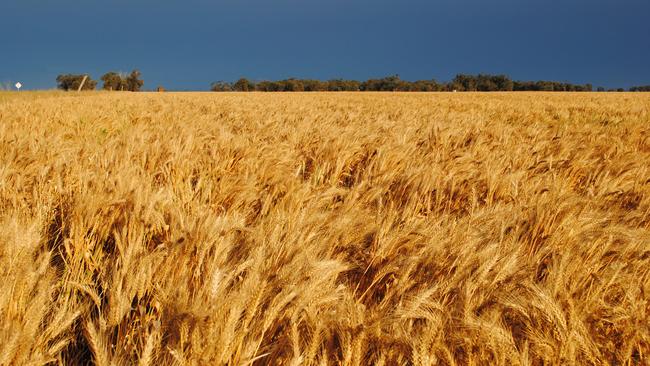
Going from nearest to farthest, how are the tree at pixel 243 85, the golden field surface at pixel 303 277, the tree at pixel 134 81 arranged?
the golden field surface at pixel 303 277, the tree at pixel 134 81, the tree at pixel 243 85

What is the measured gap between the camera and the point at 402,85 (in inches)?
3164

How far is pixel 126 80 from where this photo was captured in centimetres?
6950

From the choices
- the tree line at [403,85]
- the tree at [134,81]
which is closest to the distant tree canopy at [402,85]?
the tree line at [403,85]

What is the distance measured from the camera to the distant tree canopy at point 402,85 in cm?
8038

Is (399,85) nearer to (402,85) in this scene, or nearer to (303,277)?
(402,85)

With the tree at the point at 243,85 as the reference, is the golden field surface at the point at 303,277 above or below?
below

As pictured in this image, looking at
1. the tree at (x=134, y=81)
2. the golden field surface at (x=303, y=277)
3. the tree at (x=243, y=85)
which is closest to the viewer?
the golden field surface at (x=303, y=277)

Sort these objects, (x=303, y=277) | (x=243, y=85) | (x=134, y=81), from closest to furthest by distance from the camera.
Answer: (x=303, y=277) → (x=134, y=81) → (x=243, y=85)

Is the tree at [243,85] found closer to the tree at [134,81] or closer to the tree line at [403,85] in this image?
the tree line at [403,85]

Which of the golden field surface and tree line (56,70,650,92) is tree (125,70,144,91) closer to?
tree line (56,70,650,92)

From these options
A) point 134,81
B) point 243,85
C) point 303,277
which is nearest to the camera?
point 303,277

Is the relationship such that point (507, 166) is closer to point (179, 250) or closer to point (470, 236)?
point (470, 236)

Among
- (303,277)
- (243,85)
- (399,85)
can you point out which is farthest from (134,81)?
(303,277)

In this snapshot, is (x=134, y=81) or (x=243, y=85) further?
(x=243, y=85)
